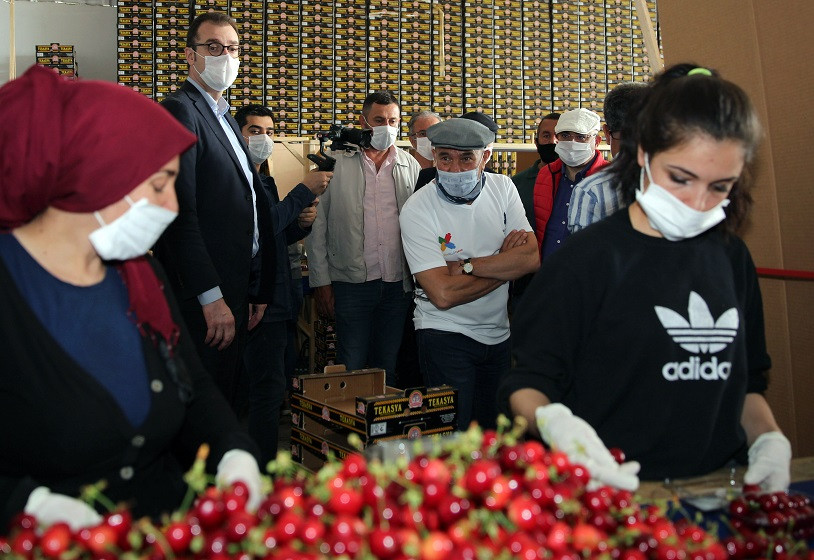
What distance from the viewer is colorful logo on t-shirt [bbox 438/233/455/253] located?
11.7 feet

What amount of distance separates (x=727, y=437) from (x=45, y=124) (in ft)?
5.41

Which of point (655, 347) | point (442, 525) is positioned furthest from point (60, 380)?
point (655, 347)

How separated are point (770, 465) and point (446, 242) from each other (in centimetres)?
205

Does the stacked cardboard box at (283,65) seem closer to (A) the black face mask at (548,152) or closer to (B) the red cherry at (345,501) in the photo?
(A) the black face mask at (548,152)

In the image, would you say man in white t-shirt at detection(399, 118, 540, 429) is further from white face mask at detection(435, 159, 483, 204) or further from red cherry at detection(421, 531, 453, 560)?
red cherry at detection(421, 531, 453, 560)

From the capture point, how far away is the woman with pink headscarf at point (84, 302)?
1.56 m

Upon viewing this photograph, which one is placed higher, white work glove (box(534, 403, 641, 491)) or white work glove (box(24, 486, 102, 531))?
white work glove (box(534, 403, 641, 491))

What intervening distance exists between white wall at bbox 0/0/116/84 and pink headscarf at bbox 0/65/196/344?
762 cm

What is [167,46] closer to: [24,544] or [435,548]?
[24,544]

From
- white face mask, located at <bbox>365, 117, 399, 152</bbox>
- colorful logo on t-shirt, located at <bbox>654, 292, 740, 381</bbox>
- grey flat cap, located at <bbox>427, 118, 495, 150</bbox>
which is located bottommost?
colorful logo on t-shirt, located at <bbox>654, 292, 740, 381</bbox>

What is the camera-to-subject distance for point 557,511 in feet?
3.65

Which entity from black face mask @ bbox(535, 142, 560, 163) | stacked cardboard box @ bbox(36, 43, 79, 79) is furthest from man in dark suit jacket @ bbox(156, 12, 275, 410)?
stacked cardboard box @ bbox(36, 43, 79, 79)

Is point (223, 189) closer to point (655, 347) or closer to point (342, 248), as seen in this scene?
point (342, 248)

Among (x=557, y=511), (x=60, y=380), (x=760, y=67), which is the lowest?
(x=557, y=511)
